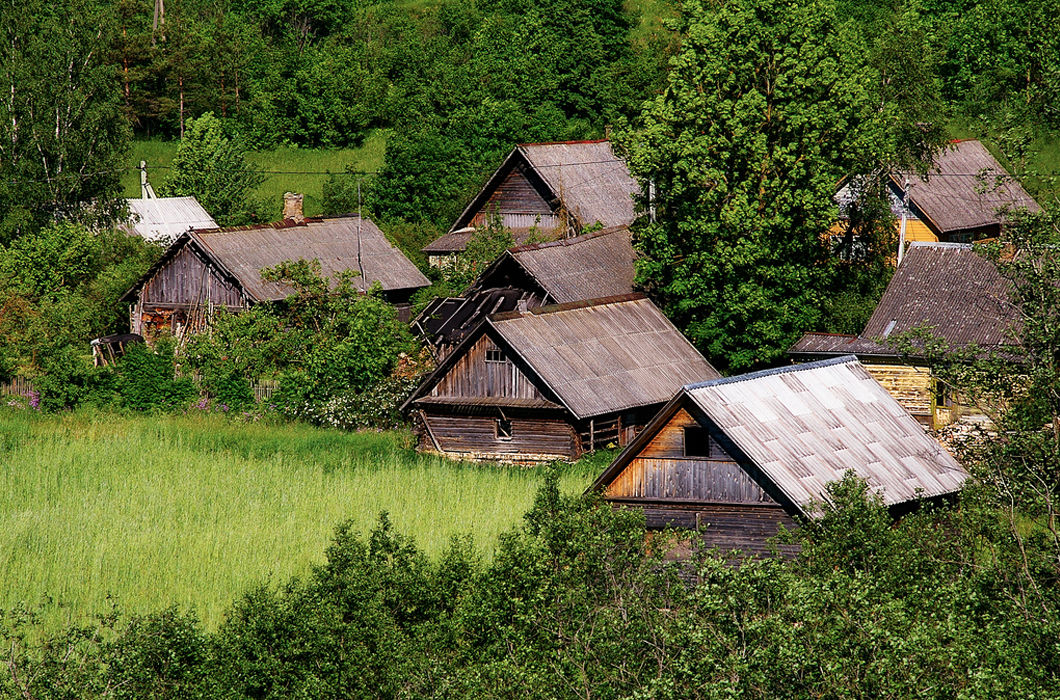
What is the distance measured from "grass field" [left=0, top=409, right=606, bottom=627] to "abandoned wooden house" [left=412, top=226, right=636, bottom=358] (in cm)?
523

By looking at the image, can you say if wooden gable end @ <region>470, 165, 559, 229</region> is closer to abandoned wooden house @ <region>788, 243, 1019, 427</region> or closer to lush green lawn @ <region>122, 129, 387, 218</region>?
abandoned wooden house @ <region>788, 243, 1019, 427</region>

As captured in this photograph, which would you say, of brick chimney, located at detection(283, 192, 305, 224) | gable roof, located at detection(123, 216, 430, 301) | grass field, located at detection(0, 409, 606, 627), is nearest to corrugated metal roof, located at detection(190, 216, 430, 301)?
gable roof, located at detection(123, 216, 430, 301)

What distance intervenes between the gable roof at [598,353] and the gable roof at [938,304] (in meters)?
3.37

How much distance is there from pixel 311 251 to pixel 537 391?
14579 millimetres

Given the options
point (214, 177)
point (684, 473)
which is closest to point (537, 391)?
point (684, 473)

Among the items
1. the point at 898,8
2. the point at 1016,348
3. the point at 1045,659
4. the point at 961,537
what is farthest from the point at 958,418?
the point at 898,8

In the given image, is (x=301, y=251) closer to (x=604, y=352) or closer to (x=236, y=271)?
(x=236, y=271)

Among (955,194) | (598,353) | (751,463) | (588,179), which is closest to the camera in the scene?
(751,463)

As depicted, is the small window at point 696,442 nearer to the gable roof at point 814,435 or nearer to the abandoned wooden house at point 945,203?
the gable roof at point 814,435

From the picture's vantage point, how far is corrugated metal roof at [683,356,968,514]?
24.0m

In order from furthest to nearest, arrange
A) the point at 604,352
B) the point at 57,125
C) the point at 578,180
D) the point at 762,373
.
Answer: the point at 57,125 → the point at 578,180 → the point at 604,352 → the point at 762,373

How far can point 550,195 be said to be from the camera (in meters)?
47.6

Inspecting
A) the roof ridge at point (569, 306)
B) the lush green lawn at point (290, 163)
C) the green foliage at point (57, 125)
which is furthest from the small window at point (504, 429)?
the lush green lawn at point (290, 163)

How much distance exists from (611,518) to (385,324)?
1966 cm
